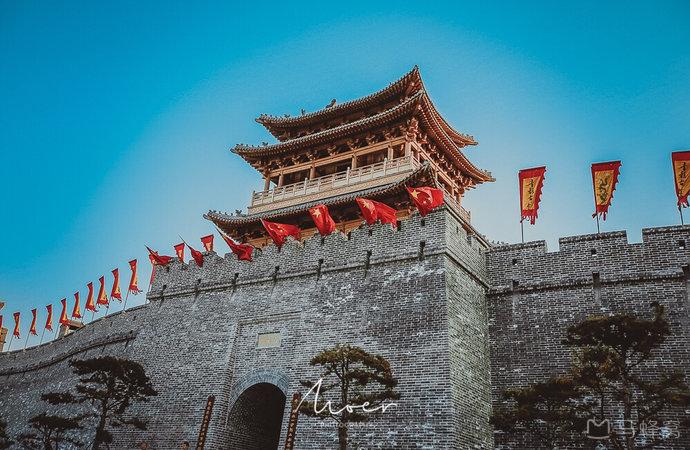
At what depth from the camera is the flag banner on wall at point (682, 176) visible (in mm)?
9891

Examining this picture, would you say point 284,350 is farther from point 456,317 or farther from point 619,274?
point 619,274

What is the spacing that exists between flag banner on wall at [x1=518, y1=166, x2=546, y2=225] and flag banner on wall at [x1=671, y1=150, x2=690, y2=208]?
272 cm

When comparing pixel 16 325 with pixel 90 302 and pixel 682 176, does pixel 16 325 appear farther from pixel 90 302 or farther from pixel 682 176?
pixel 682 176

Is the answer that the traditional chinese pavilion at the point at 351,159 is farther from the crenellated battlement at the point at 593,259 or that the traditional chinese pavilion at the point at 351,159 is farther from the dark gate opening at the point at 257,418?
the dark gate opening at the point at 257,418

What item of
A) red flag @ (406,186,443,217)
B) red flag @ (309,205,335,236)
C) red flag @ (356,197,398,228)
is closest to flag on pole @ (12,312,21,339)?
red flag @ (309,205,335,236)

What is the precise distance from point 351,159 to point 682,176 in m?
10.1

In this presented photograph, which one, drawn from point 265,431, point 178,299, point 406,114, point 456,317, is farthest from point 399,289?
point 406,114

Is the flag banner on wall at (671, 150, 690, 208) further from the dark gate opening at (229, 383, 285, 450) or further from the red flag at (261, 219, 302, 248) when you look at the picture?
the dark gate opening at (229, 383, 285, 450)

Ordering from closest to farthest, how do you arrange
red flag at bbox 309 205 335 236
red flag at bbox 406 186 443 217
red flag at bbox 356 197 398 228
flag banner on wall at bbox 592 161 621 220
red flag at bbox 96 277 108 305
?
red flag at bbox 406 186 443 217 → red flag at bbox 356 197 398 228 → flag banner on wall at bbox 592 161 621 220 → red flag at bbox 309 205 335 236 → red flag at bbox 96 277 108 305

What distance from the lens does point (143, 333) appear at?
12750mm

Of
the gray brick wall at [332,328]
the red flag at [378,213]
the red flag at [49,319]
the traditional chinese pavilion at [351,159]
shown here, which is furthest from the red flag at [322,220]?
the red flag at [49,319]

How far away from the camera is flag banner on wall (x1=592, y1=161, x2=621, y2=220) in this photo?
1105 centimetres

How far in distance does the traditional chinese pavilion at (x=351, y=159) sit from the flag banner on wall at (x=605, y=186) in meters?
4.62

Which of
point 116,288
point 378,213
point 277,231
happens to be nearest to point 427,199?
point 378,213
